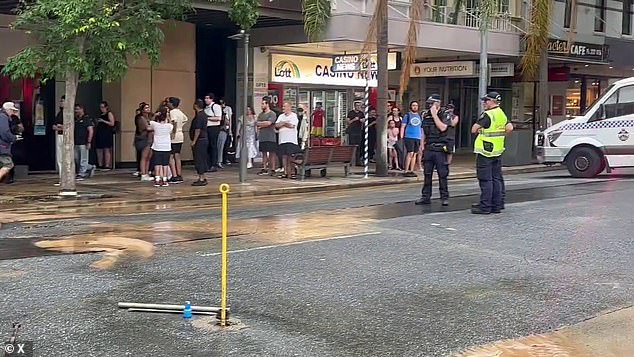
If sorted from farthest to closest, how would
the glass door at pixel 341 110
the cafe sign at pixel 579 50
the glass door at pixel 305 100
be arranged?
the glass door at pixel 341 110 → the cafe sign at pixel 579 50 → the glass door at pixel 305 100

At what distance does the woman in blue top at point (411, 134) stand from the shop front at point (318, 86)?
4.67 metres

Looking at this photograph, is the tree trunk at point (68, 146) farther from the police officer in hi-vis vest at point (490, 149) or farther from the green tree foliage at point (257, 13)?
the police officer in hi-vis vest at point (490, 149)

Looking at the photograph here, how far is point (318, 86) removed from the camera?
26.6m

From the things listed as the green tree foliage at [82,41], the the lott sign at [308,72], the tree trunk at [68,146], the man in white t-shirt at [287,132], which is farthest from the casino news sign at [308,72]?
the tree trunk at [68,146]

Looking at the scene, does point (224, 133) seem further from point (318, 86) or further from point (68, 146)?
point (68, 146)

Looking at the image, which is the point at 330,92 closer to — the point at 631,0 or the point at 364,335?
the point at 631,0

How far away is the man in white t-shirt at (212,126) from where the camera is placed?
20328 millimetres

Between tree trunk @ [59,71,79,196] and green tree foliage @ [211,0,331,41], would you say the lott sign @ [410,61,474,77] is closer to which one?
green tree foliage @ [211,0,331,41]

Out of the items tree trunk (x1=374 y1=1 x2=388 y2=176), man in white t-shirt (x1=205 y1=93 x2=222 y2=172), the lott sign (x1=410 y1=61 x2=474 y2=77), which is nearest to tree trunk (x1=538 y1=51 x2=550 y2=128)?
the lott sign (x1=410 y1=61 x2=474 y2=77)

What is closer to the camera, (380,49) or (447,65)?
(380,49)

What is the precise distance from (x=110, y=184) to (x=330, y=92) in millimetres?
11102

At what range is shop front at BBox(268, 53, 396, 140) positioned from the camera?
2522 centimetres

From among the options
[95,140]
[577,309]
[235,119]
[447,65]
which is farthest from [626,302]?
[447,65]

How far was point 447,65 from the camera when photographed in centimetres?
2647
